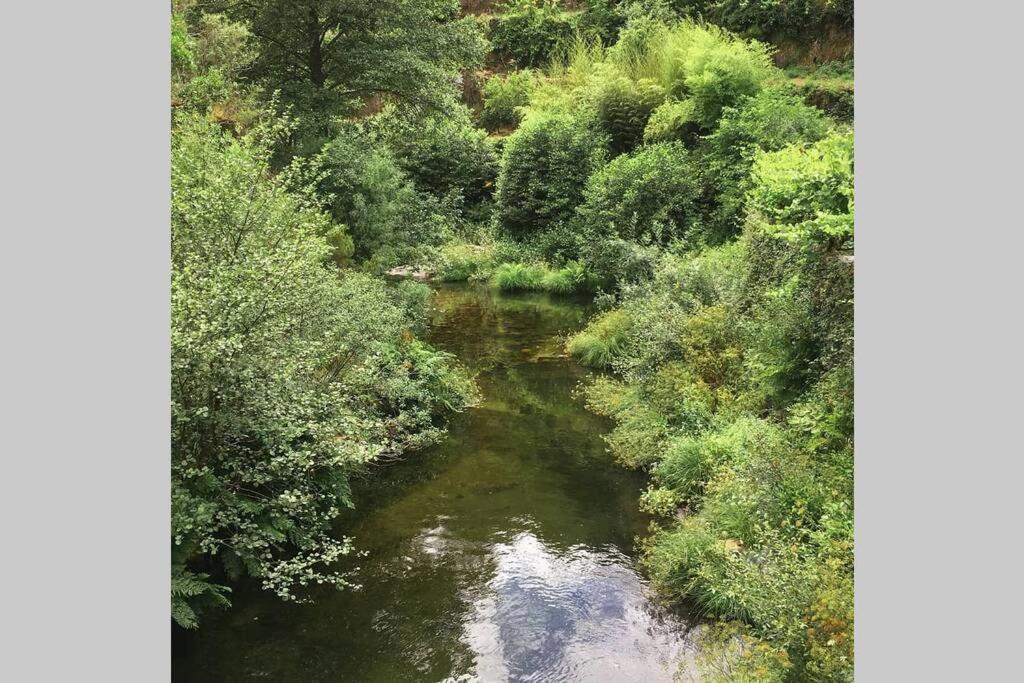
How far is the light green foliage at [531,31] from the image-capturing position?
35750mm

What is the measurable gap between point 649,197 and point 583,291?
15.4ft

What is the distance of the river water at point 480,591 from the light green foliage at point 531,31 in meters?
29.6

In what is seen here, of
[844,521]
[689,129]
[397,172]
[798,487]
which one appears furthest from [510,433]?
[689,129]

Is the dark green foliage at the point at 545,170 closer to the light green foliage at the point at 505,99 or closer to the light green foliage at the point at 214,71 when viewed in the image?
the light green foliage at the point at 505,99

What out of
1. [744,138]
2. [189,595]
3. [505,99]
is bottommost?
[189,595]

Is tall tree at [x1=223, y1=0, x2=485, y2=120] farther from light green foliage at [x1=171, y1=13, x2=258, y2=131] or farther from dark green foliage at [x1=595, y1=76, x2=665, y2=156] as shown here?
dark green foliage at [x1=595, y1=76, x2=665, y2=156]

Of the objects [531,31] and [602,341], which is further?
[531,31]

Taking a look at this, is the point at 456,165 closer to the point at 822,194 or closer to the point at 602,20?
the point at 602,20

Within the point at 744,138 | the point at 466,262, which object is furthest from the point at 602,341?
the point at 466,262

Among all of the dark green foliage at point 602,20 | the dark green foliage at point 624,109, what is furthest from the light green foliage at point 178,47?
the dark green foliage at point 602,20

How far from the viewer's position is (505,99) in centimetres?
3422

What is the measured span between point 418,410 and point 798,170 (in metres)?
7.06

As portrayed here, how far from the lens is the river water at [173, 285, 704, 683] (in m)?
6.28

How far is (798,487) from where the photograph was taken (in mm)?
6746
